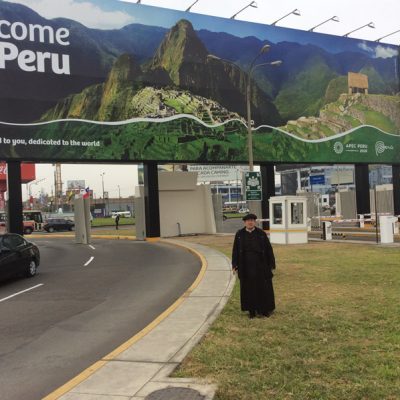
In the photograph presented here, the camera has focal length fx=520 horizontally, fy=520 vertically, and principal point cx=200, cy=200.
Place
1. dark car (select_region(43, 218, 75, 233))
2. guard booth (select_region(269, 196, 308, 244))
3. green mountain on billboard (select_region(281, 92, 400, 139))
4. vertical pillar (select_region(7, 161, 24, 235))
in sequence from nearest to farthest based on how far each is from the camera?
guard booth (select_region(269, 196, 308, 244)), vertical pillar (select_region(7, 161, 24, 235)), green mountain on billboard (select_region(281, 92, 400, 139)), dark car (select_region(43, 218, 75, 233))

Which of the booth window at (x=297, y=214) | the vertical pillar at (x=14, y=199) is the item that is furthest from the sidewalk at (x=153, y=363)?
the vertical pillar at (x=14, y=199)

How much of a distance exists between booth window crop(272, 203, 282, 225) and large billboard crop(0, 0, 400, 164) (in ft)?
27.5

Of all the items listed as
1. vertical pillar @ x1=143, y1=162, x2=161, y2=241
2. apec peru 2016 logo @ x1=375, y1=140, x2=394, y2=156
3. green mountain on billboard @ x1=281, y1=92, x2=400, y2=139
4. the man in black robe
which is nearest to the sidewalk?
the man in black robe

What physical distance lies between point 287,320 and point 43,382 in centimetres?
366

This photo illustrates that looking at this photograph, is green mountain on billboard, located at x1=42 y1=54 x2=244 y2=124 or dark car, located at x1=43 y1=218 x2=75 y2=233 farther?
dark car, located at x1=43 y1=218 x2=75 y2=233

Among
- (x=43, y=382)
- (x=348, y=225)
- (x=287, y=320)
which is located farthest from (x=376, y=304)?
(x=348, y=225)

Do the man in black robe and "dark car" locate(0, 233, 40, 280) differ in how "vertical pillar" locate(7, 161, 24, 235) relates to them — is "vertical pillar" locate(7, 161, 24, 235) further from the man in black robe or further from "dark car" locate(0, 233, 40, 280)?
the man in black robe

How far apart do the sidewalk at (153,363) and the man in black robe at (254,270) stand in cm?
66

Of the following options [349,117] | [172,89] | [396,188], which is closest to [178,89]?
[172,89]

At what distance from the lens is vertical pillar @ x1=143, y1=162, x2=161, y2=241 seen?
31.9 metres

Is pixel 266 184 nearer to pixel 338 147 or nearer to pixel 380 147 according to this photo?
pixel 338 147

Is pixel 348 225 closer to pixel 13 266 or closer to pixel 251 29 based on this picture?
pixel 251 29

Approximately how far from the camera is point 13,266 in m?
13.9

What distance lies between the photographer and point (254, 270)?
7887 millimetres
